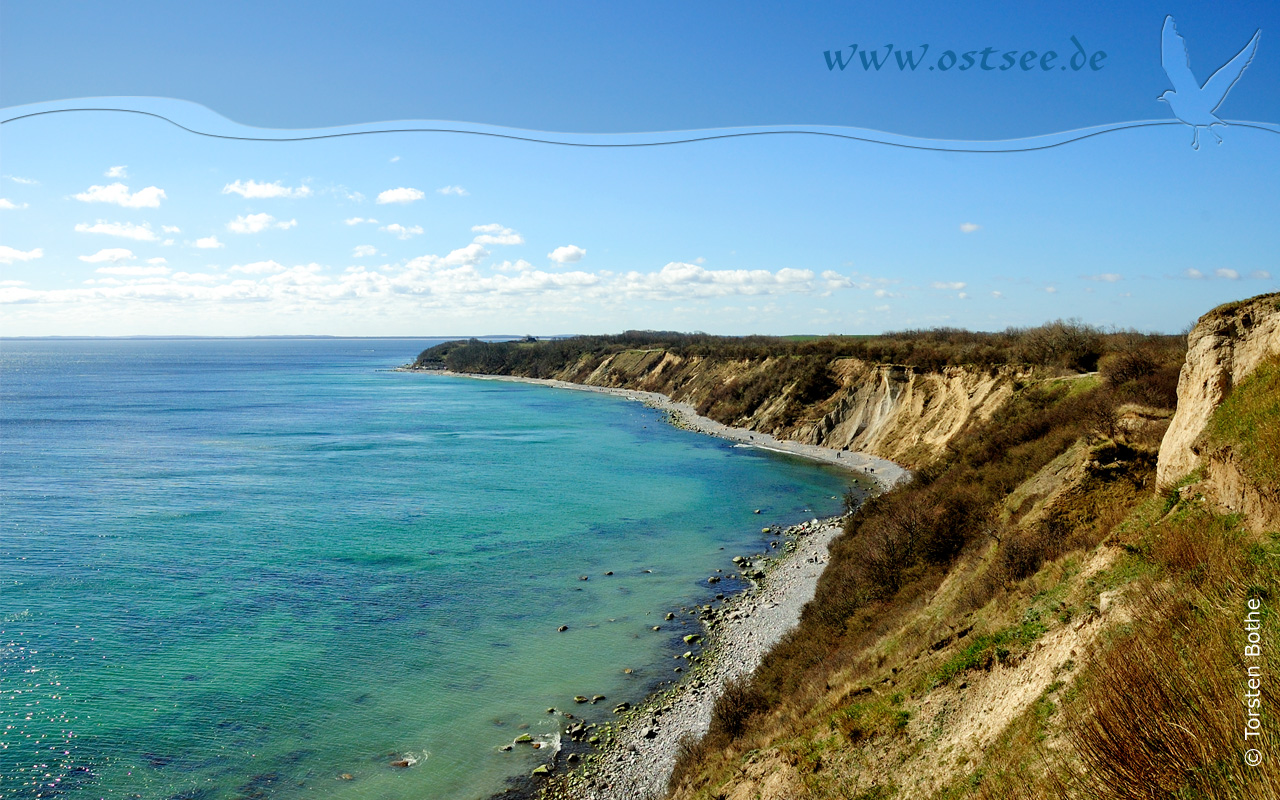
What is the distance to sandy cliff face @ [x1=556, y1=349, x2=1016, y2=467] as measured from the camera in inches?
1742

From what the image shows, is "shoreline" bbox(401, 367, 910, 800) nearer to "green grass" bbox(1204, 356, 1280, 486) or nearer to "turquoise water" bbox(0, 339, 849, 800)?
"turquoise water" bbox(0, 339, 849, 800)

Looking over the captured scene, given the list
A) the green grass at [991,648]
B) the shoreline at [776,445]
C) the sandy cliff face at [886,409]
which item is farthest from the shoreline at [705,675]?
the sandy cliff face at [886,409]

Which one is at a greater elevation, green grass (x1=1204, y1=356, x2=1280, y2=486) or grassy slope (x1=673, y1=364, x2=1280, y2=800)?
green grass (x1=1204, y1=356, x2=1280, y2=486)

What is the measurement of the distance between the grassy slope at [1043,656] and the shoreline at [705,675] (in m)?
1.51

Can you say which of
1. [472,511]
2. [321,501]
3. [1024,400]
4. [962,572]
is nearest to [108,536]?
[321,501]

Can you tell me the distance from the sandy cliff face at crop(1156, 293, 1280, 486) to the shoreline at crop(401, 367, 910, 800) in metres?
11.3

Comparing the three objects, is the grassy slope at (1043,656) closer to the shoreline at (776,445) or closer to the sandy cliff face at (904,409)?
the shoreline at (776,445)

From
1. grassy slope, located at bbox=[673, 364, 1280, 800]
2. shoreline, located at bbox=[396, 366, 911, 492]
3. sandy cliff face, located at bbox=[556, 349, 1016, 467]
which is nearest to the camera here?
grassy slope, located at bbox=[673, 364, 1280, 800]

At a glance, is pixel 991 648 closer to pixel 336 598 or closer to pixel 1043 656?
pixel 1043 656

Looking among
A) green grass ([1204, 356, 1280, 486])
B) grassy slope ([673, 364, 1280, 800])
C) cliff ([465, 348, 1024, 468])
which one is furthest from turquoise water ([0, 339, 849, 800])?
Result: green grass ([1204, 356, 1280, 486])

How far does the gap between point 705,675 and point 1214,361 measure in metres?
13.9

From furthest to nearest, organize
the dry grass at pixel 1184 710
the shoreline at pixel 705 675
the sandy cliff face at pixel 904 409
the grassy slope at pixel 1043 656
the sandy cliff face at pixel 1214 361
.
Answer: the sandy cliff face at pixel 904 409, the shoreline at pixel 705 675, the sandy cliff face at pixel 1214 361, the grassy slope at pixel 1043 656, the dry grass at pixel 1184 710

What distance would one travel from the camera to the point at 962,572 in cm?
1606

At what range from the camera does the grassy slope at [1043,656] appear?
504cm
